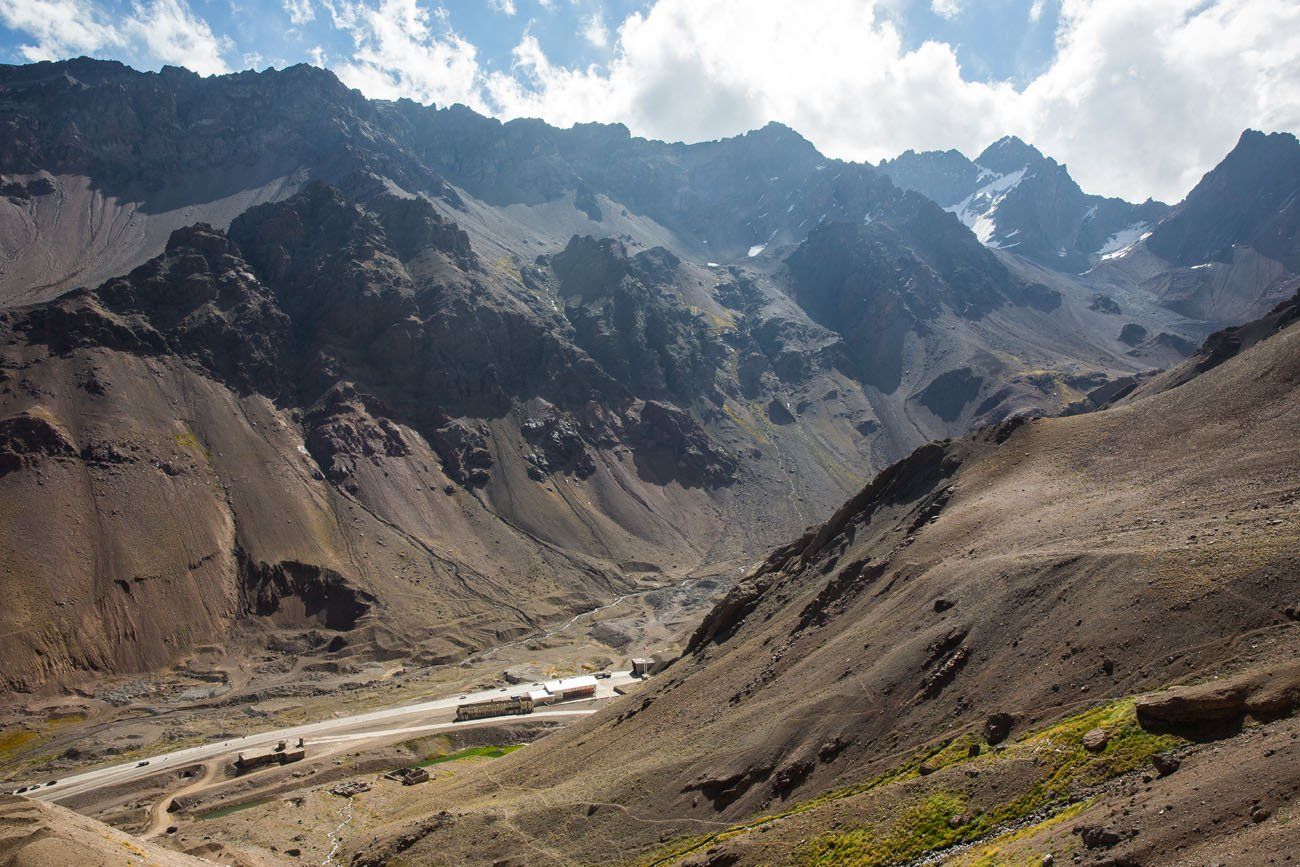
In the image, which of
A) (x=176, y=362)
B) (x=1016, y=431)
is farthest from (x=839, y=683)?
(x=176, y=362)

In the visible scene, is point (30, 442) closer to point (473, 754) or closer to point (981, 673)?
point (473, 754)

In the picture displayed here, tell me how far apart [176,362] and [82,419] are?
104 ft

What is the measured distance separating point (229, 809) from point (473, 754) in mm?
27739

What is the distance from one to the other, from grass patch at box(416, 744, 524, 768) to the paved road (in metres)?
5.83

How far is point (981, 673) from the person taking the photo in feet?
134

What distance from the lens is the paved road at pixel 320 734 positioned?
90.1 metres

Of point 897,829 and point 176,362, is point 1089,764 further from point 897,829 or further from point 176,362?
point 176,362

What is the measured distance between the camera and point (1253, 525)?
40.2m

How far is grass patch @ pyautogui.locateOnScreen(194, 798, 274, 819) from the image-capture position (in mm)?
79250

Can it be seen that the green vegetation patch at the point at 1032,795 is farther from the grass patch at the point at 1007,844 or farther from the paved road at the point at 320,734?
the paved road at the point at 320,734

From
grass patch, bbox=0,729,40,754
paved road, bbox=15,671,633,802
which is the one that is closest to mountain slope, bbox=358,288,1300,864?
paved road, bbox=15,671,633,802

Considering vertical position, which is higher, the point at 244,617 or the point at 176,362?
the point at 176,362

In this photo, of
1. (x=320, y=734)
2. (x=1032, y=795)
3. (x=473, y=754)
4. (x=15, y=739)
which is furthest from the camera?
(x=320, y=734)

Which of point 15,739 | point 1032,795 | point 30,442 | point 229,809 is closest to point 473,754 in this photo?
point 229,809
